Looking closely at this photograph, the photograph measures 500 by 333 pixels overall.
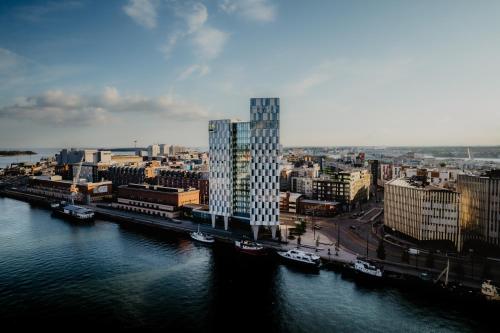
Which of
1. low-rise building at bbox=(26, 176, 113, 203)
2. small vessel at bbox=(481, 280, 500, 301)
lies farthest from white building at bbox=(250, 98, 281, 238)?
low-rise building at bbox=(26, 176, 113, 203)

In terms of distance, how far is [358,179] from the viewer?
138 metres

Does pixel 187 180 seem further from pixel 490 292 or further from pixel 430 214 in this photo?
pixel 490 292

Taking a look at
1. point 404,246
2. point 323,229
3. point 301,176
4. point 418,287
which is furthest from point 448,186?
point 301,176

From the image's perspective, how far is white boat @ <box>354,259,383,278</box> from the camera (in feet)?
211

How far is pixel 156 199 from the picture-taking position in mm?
121875

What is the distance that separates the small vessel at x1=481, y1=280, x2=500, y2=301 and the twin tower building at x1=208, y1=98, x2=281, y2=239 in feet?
149

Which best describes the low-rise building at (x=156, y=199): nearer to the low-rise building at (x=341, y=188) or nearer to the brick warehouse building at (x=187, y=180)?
the brick warehouse building at (x=187, y=180)

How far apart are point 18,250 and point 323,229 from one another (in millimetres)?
79973

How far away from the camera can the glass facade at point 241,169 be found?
96188 mm

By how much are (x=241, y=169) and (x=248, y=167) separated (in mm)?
2489

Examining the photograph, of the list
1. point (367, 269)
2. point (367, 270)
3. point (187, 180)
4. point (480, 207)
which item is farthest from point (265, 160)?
point (187, 180)

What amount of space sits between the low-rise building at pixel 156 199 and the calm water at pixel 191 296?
109ft

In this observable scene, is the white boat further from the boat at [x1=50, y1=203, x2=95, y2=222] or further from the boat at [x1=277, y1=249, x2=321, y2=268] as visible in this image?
the boat at [x1=50, y1=203, x2=95, y2=222]

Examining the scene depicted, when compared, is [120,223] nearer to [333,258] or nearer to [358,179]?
[333,258]
